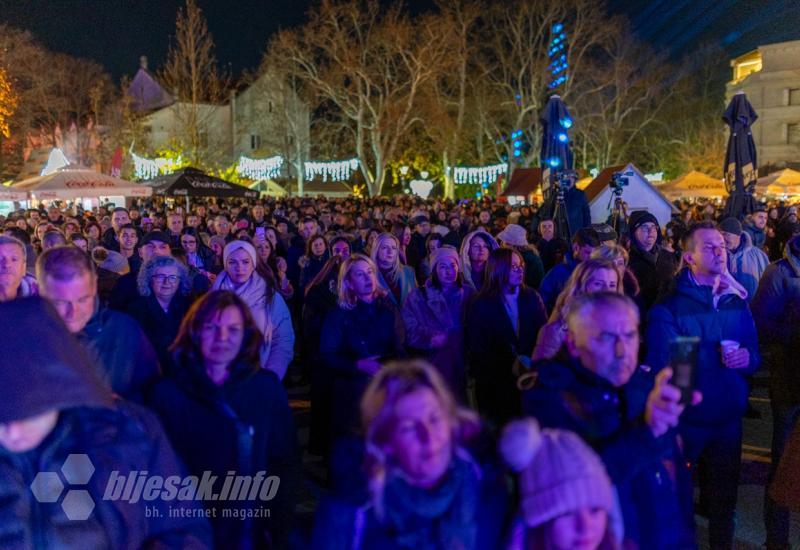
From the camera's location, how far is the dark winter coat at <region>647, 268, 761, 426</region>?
4.04 meters

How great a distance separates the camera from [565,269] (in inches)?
272

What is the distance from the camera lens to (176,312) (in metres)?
5.00

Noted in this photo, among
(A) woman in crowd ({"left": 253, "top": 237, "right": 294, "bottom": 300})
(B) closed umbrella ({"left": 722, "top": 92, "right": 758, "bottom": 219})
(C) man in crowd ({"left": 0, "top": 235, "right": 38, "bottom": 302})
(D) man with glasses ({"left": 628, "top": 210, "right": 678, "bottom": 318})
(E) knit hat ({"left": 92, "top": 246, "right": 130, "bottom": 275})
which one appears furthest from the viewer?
(B) closed umbrella ({"left": 722, "top": 92, "right": 758, "bottom": 219})

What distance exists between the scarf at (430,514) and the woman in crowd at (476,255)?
4.73 m

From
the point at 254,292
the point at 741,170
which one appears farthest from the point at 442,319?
the point at 741,170

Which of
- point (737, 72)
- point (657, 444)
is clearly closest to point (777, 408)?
point (657, 444)

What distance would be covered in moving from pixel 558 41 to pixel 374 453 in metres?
40.4

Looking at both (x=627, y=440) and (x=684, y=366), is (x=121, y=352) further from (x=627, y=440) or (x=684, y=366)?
(x=684, y=366)

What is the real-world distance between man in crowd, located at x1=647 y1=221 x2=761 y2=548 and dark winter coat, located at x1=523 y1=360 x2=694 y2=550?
1.30 m

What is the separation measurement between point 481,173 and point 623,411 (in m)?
44.3

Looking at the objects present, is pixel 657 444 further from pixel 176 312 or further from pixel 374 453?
pixel 176 312

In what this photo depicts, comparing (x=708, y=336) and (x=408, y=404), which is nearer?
(x=408, y=404)

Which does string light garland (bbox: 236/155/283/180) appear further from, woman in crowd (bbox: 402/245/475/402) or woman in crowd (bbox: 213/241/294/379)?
woman in crowd (bbox: 213/241/294/379)

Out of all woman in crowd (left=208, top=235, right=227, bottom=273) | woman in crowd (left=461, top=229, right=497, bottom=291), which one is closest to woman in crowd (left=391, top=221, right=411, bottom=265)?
woman in crowd (left=208, top=235, right=227, bottom=273)
